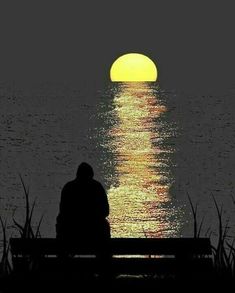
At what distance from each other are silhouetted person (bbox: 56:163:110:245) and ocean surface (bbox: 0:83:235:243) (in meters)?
1.34

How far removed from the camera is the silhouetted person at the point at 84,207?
9.23 m

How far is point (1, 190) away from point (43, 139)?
51449 millimetres

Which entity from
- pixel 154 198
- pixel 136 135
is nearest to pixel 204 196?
pixel 154 198

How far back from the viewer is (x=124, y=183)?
1956 inches

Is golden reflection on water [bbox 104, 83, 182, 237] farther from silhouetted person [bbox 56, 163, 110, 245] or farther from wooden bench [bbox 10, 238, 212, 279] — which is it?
Answer: wooden bench [bbox 10, 238, 212, 279]

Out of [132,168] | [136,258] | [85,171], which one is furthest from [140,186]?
[136,258]

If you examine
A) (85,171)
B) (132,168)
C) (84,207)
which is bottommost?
(84,207)

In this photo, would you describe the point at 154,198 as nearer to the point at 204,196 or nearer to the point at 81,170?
the point at 204,196

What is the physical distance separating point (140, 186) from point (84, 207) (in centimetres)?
3827

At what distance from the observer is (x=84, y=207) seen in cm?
938

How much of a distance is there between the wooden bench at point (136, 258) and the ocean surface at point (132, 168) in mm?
1937

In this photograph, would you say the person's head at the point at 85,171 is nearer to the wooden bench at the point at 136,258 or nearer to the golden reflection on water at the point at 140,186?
the golden reflection on water at the point at 140,186

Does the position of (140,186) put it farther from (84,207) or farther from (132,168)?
(84,207)

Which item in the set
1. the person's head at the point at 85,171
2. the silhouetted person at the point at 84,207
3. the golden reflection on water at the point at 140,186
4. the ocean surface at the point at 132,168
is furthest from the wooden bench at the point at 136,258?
the ocean surface at the point at 132,168
